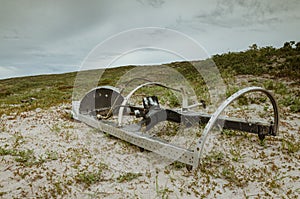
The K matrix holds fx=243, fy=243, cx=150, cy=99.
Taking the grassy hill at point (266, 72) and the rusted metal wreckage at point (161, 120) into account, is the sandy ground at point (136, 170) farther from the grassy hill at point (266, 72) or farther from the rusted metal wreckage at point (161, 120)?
the grassy hill at point (266, 72)

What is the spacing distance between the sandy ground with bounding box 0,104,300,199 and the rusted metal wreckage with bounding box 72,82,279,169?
34cm

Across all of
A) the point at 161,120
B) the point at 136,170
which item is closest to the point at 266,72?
the point at 161,120

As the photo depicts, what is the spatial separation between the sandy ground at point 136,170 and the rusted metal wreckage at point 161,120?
34 centimetres

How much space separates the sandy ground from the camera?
3986 mm

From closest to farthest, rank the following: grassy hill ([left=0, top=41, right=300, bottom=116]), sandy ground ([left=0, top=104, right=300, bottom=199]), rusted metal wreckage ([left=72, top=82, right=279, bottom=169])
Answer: sandy ground ([left=0, top=104, right=300, bottom=199]), rusted metal wreckage ([left=72, top=82, right=279, bottom=169]), grassy hill ([left=0, top=41, right=300, bottom=116])

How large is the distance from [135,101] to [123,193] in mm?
8357

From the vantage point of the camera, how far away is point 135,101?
481 inches

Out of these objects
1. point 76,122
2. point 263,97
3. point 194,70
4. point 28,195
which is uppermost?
point 194,70

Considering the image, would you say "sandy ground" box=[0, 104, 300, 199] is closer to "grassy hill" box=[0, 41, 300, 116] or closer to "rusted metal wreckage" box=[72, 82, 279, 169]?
"rusted metal wreckage" box=[72, 82, 279, 169]

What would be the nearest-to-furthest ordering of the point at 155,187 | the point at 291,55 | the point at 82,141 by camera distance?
1. the point at 155,187
2. the point at 82,141
3. the point at 291,55

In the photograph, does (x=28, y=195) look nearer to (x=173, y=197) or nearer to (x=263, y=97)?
(x=173, y=197)

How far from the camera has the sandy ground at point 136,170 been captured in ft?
13.1

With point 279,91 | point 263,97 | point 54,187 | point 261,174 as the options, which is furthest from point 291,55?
point 54,187

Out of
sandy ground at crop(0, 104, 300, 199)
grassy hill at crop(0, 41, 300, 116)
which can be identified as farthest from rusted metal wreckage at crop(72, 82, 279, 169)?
grassy hill at crop(0, 41, 300, 116)
